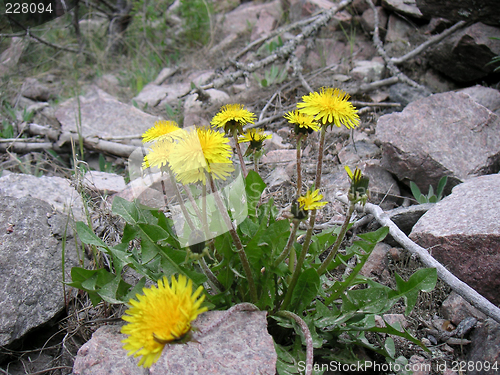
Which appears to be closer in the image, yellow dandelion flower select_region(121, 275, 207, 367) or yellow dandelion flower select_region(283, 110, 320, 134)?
yellow dandelion flower select_region(121, 275, 207, 367)

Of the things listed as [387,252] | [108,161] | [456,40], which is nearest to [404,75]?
[456,40]

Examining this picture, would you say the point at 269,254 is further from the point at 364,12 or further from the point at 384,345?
the point at 364,12

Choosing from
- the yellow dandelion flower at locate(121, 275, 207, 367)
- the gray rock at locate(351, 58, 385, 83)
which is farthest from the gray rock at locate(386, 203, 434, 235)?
the gray rock at locate(351, 58, 385, 83)

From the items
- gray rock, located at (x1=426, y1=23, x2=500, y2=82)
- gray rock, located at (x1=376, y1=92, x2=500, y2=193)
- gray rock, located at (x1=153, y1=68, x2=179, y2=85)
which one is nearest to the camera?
gray rock, located at (x1=376, y1=92, x2=500, y2=193)

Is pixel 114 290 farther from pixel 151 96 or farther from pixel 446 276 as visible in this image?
pixel 151 96

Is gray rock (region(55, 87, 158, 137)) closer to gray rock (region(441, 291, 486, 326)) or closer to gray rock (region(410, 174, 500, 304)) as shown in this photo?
gray rock (region(410, 174, 500, 304))

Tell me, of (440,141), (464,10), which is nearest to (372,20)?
(464,10)
